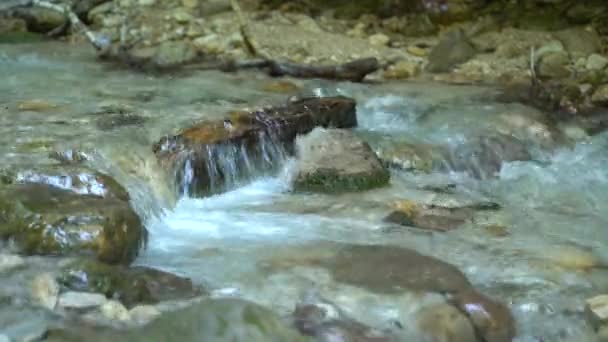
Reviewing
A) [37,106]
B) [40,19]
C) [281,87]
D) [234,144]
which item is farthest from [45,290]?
[40,19]


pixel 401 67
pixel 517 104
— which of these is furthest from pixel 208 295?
pixel 401 67

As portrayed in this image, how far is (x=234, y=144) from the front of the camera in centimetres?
512

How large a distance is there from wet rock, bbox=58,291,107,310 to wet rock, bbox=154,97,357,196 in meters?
1.70

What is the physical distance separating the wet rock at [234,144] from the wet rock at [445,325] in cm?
201

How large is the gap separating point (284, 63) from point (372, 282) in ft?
13.1

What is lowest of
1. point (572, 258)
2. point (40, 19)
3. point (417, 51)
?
point (572, 258)

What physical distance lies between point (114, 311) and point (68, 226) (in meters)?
0.66

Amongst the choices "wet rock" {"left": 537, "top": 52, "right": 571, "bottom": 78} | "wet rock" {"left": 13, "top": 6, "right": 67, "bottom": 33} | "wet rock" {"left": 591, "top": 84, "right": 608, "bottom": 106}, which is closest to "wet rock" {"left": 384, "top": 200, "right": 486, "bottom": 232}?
"wet rock" {"left": 591, "top": 84, "right": 608, "bottom": 106}

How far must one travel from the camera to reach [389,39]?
8727 mm

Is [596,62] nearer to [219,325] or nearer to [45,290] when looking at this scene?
[219,325]

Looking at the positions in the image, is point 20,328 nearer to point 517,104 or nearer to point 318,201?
point 318,201

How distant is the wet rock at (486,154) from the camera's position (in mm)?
5684

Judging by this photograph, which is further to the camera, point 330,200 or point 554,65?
point 554,65

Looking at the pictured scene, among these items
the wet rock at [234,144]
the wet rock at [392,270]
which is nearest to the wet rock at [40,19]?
the wet rock at [234,144]
